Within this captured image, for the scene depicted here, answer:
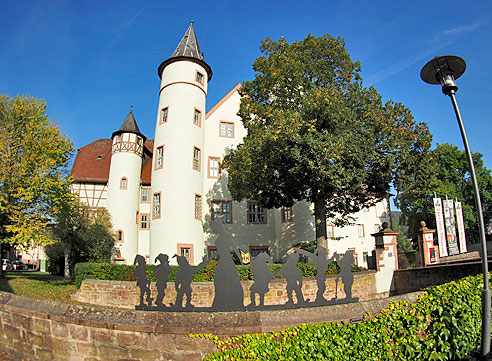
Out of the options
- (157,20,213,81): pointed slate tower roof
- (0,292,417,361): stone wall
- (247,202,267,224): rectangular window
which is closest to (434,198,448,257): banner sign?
(247,202,267,224): rectangular window

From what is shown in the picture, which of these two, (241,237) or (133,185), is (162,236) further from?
(133,185)

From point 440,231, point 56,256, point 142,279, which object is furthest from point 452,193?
point 56,256

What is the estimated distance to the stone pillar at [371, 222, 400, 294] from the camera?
15.5m

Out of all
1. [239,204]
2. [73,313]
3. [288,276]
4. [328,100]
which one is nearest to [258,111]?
[328,100]

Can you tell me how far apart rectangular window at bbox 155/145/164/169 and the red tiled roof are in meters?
7.93

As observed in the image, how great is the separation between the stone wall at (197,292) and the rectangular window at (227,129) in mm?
16269

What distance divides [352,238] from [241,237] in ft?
32.4

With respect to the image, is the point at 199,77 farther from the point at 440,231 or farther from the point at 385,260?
the point at 440,231

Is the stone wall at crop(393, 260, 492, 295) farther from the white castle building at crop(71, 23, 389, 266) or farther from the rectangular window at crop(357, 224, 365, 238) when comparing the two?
the rectangular window at crop(357, 224, 365, 238)

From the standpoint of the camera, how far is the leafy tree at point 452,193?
33.6 metres

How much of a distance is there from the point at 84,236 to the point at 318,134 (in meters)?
18.5

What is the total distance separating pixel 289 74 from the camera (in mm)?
18109

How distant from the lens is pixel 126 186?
1153 inches

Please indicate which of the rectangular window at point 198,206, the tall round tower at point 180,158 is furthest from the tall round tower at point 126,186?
the rectangular window at point 198,206
